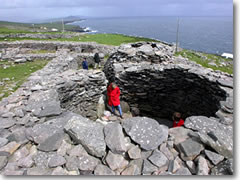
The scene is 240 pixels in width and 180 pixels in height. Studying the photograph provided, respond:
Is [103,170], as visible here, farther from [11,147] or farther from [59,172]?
[11,147]

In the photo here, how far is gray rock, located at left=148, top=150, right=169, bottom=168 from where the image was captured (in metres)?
2.78

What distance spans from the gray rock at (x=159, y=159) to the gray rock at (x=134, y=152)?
0.76ft

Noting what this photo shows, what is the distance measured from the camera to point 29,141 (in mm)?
3344

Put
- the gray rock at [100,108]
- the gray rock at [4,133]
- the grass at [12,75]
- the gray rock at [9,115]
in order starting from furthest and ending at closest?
the grass at [12,75] → the gray rock at [100,108] → the gray rock at [9,115] → the gray rock at [4,133]

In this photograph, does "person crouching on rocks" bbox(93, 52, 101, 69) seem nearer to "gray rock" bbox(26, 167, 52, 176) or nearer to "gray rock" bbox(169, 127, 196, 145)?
"gray rock" bbox(169, 127, 196, 145)

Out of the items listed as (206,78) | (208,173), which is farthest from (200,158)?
(206,78)

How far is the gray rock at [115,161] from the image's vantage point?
280cm

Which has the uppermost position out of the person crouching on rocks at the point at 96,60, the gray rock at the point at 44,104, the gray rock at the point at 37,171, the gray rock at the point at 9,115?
the person crouching on rocks at the point at 96,60

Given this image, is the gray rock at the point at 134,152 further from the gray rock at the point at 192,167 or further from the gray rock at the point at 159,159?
the gray rock at the point at 192,167

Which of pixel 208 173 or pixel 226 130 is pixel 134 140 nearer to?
pixel 208 173

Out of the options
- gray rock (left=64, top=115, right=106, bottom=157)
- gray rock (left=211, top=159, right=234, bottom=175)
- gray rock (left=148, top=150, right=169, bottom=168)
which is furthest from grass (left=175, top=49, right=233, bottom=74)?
gray rock (left=64, top=115, right=106, bottom=157)

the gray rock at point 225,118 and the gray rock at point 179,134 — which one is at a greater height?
the gray rock at point 225,118

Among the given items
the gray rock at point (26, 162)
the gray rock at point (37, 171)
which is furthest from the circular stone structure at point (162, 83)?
the gray rock at point (37, 171)

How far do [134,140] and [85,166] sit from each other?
1.10m
